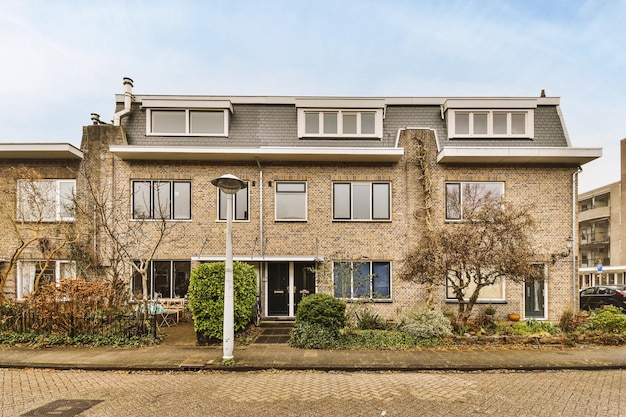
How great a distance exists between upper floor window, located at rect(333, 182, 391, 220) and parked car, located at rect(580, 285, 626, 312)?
12127 millimetres

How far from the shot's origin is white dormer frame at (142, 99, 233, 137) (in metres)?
14.4

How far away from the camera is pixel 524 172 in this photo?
46.2 feet

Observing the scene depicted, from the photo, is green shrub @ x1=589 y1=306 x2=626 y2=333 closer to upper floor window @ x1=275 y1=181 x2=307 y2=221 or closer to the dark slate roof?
the dark slate roof

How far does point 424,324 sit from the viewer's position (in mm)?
10305

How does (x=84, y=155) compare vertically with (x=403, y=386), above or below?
above

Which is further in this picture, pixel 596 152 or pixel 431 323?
pixel 596 152

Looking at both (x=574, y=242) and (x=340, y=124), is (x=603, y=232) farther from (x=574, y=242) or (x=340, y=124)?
(x=340, y=124)

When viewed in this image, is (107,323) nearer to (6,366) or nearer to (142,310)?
(142,310)

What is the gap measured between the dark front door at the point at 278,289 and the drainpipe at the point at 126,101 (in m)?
8.41

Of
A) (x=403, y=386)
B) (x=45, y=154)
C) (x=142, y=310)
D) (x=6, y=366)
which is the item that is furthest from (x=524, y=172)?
(x=45, y=154)

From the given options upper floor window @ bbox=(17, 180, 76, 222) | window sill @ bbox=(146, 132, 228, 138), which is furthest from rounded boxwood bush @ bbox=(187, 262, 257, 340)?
upper floor window @ bbox=(17, 180, 76, 222)

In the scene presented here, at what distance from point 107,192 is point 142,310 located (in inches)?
222

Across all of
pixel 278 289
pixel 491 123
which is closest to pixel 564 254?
pixel 491 123

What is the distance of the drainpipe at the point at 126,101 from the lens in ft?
47.0
